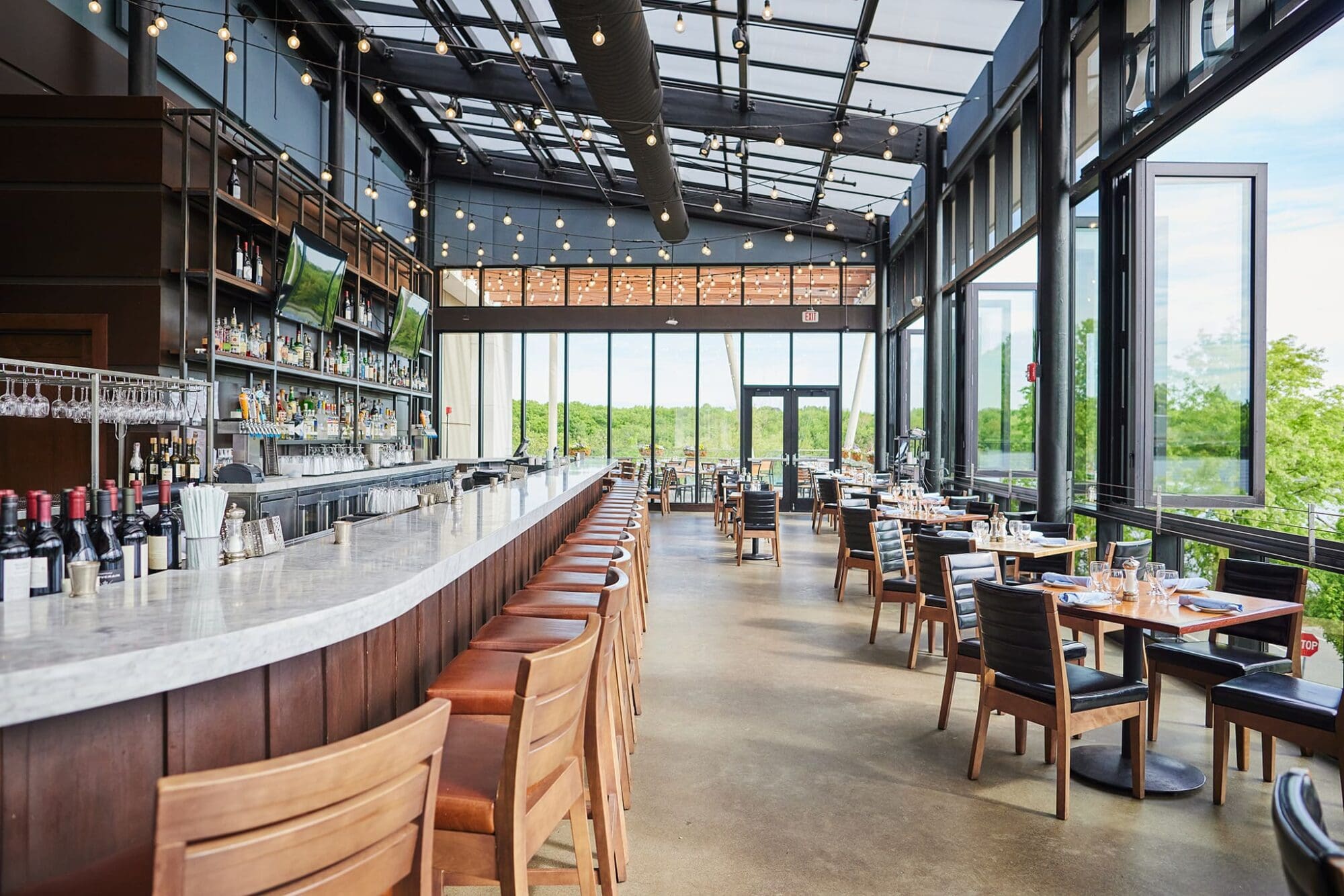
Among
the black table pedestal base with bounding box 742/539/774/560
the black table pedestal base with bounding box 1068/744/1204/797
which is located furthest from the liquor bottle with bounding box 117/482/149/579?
the black table pedestal base with bounding box 742/539/774/560

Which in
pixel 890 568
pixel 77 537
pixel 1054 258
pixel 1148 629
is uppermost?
pixel 1054 258

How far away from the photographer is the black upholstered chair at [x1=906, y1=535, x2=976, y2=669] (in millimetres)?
4887

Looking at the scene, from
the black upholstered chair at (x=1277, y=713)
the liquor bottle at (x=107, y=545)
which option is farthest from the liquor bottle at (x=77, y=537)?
the black upholstered chair at (x=1277, y=713)

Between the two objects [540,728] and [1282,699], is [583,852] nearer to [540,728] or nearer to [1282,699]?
[540,728]

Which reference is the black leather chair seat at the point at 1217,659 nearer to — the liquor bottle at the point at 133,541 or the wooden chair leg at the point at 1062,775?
the wooden chair leg at the point at 1062,775

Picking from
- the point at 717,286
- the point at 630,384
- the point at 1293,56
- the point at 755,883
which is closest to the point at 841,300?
the point at 717,286

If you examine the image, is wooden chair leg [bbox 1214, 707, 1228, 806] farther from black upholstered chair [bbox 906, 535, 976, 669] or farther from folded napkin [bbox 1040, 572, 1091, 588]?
black upholstered chair [bbox 906, 535, 976, 669]

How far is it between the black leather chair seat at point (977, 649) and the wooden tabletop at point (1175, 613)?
0.87 feet

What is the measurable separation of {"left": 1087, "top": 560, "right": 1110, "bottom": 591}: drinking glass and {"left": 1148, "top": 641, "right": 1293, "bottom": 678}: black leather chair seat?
13.6 inches

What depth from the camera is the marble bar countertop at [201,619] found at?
127cm

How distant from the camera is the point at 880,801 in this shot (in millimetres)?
3250

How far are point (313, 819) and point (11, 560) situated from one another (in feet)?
3.57

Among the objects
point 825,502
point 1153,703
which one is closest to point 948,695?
point 1153,703

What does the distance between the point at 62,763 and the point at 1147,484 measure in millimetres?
6126
